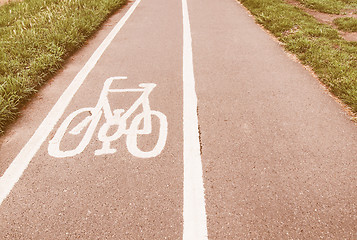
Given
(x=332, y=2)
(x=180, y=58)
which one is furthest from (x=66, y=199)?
(x=332, y=2)

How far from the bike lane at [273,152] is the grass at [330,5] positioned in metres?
4.83

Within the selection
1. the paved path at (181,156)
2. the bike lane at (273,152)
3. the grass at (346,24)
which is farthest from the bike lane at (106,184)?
the grass at (346,24)

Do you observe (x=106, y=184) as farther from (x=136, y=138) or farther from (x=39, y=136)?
(x=39, y=136)

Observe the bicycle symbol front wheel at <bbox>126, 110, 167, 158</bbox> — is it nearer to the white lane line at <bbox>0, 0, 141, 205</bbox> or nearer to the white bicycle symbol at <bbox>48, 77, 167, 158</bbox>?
the white bicycle symbol at <bbox>48, 77, 167, 158</bbox>

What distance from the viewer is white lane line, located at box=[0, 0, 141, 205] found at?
9.31 ft

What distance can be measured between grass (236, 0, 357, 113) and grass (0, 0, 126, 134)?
17.2ft

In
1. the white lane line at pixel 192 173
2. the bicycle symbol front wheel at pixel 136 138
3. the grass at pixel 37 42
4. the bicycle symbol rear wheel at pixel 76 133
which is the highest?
the grass at pixel 37 42

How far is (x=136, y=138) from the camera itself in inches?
133

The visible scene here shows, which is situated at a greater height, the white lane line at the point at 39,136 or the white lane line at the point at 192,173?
the white lane line at the point at 39,136

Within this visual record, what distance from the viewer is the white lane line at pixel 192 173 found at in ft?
7.61

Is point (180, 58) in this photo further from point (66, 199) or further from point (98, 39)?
point (66, 199)

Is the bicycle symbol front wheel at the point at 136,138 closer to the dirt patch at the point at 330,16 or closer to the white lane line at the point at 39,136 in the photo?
the white lane line at the point at 39,136

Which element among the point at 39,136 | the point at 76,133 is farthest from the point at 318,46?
the point at 39,136

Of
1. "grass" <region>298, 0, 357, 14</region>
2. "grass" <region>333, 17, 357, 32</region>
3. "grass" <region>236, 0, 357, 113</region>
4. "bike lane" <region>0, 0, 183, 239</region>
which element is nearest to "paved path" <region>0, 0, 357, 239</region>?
"bike lane" <region>0, 0, 183, 239</region>
